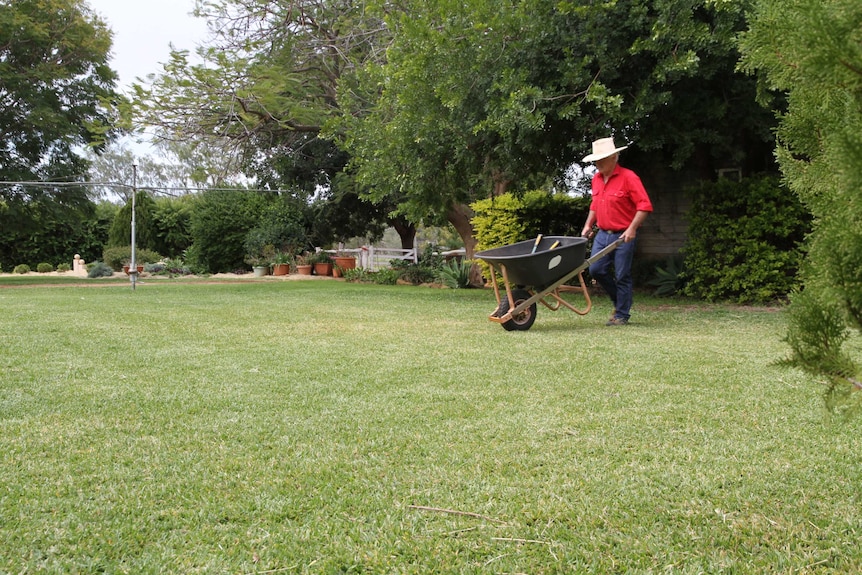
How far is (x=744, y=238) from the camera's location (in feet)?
27.3

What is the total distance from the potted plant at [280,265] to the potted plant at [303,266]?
0.29 metres

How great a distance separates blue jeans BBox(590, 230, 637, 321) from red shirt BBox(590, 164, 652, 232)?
0.43 ft

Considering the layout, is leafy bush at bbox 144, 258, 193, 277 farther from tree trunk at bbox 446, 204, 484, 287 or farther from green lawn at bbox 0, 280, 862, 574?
green lawn at bbox 0, 280, 862, 574

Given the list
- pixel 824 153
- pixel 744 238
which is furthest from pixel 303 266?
pixel 824 153

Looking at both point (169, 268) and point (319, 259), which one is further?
point (319, 259)

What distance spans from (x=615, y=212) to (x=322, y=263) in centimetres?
1408

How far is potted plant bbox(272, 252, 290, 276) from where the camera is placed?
744 inches

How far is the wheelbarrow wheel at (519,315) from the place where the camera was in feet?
18.8

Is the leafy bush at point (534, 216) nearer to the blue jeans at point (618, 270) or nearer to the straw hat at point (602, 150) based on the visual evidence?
the blue jeans at point (618, 270)

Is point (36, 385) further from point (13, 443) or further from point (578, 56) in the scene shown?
point (578, 56)

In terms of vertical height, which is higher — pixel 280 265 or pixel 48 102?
pixel 48 102

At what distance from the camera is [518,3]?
7613mm

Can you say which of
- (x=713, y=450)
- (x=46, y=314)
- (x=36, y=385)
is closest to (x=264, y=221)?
(x=46, y=314)

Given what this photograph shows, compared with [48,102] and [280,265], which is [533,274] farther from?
[48,102]
